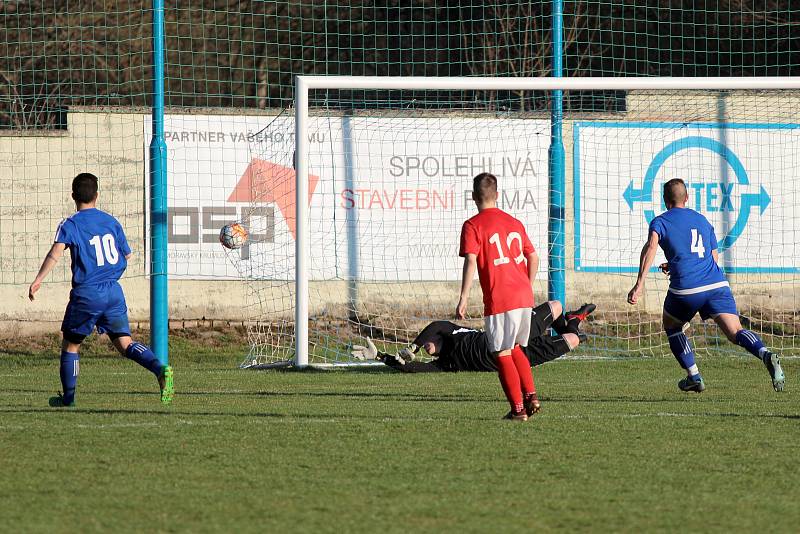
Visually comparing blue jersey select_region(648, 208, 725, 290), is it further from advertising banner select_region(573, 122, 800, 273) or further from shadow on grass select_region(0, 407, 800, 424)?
advertising banner select_region(573, 122, 800, 273)

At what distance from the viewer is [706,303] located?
9.73m

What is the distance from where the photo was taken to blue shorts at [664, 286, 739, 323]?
383 inches

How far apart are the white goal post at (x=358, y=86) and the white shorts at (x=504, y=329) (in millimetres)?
4562

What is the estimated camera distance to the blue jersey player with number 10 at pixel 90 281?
8.94m

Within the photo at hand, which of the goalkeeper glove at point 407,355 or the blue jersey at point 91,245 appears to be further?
the goalkeeper glove at point 407,355

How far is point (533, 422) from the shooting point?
26.2ft

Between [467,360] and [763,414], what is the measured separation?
3773 millimetres

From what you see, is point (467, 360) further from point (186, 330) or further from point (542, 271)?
point (186, 330)

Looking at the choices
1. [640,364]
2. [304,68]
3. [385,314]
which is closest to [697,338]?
[640,364]

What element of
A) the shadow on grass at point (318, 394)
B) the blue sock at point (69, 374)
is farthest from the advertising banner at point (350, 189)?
the blue sock at point (69, 374)

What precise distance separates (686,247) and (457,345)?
2.75 metres

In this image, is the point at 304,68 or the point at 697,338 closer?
the point at 697,338

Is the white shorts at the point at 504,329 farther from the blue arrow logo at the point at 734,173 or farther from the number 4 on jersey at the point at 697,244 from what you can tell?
the blue arrow logo at the point at 734,173

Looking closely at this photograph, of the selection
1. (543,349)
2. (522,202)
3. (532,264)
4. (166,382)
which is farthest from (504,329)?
(522,202)
